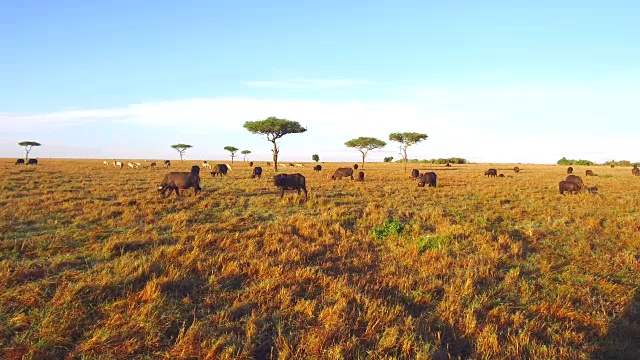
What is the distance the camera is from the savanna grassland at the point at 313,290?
3912mm

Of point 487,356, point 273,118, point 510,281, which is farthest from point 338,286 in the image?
point 273,118

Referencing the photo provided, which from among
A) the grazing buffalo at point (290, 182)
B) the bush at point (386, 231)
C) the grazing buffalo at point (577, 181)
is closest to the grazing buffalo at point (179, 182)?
the grazing buffalo at point (290, 182)

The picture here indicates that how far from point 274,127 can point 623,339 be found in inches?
1771

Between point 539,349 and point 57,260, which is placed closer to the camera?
point 539,349

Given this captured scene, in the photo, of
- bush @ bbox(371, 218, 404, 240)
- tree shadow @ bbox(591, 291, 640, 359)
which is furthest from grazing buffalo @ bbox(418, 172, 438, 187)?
tree shadow @ bbox(591, 291, 640, 359)

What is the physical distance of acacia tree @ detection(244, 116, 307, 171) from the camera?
46.8 m

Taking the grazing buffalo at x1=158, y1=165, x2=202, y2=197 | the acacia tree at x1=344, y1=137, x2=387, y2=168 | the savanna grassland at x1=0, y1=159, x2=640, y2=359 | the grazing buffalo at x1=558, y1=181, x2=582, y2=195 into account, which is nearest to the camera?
the savanna grassland at x1=0, y1=159, x2=640, y2=359

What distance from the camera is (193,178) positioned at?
55.1 ft

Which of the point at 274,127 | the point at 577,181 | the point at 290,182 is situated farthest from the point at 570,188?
the point at 274,127

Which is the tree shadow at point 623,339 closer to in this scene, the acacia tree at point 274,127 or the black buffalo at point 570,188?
the black buffalo at point 570,188

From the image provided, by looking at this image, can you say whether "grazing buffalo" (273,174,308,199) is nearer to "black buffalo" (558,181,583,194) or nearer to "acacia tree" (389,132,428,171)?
"black buffalo" (558,181,583,194)

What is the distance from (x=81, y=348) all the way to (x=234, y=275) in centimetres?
247

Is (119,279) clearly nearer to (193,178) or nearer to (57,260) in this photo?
(57,260)

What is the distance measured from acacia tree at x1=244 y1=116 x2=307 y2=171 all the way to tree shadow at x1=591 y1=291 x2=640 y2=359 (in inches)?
1685
